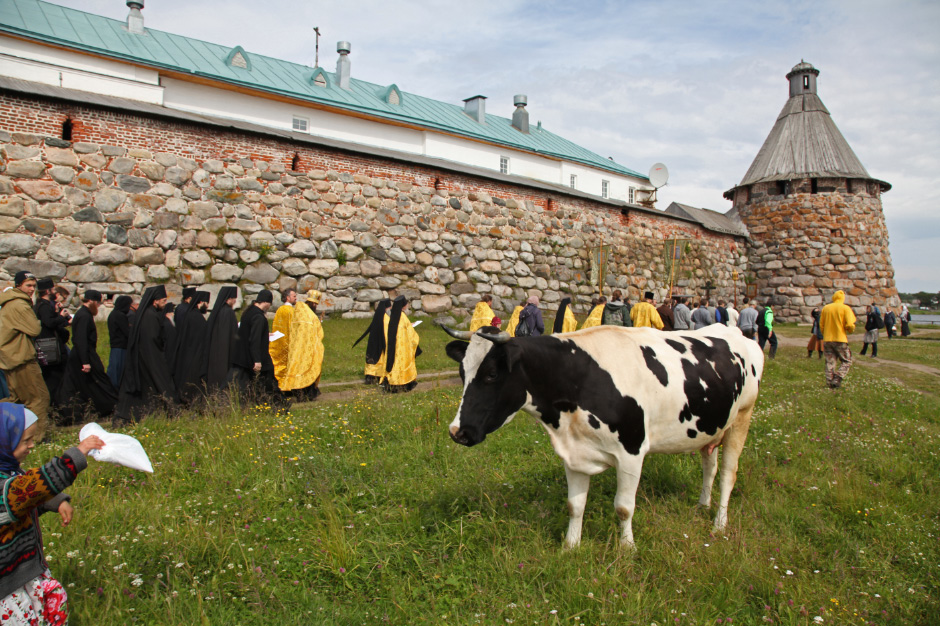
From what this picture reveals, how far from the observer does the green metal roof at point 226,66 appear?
2016cm

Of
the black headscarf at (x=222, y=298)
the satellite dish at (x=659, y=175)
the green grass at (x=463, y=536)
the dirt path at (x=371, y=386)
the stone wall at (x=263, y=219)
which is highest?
the satellite dish at (x=659, y=175)

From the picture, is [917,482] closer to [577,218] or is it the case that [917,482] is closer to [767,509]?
[767,509]

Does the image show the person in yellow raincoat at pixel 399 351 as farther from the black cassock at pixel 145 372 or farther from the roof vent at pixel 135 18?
the roof vent at pixel 135 18

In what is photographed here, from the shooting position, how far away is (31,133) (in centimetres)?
1245

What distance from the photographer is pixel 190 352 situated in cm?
815

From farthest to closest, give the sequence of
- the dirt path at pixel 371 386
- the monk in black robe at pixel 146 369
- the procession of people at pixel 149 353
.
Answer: the dirt path at pixel 371 386 → the monk in black robe at pixel 146 369 → the procession of people at pixel 149 353

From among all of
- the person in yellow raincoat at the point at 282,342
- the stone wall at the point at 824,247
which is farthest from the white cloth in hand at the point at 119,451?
the stone wall at the point at 824,247

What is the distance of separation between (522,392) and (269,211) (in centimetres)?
1279

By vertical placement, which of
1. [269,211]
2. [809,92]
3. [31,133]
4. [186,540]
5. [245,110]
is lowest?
[186,540]

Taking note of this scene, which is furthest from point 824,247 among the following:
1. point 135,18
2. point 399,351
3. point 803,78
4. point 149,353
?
point 135,18

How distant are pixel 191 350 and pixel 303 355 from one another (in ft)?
5.10

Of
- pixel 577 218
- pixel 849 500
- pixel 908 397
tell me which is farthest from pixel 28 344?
pixel 577 218

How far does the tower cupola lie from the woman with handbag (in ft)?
113

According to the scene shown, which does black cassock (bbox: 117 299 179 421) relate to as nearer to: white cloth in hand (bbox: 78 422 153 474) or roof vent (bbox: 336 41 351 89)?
white cloth in hand (bbox: 78 422 153 474)
